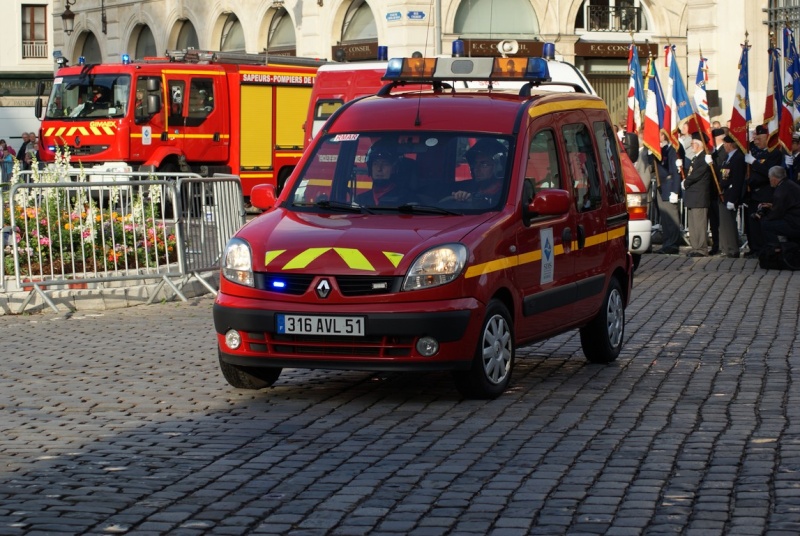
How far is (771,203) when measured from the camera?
69.7 ft

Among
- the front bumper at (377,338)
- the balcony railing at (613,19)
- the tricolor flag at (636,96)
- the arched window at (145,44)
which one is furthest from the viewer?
the arched window at (145,44)

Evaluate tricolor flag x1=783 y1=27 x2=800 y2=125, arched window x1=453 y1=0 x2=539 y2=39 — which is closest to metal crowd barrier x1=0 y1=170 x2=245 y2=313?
tricolor flag x1=783 y1=27 x2=800 y2=125

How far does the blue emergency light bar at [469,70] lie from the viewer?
11109 millimetres

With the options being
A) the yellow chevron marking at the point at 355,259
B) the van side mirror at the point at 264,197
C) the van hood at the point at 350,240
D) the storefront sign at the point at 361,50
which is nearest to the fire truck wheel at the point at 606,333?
the van hood at the point at 350,240

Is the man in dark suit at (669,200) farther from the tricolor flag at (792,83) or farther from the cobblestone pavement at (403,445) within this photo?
the cobblestone pavement at (403,445)

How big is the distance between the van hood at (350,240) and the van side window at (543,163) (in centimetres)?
65

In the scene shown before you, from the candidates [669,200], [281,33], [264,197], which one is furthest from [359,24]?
[264,197]

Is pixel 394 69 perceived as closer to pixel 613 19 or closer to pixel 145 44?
pixel 613 19

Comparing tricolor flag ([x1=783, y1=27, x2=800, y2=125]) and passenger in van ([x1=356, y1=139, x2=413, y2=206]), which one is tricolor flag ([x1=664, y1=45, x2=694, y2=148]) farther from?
passenger in van ([x1=356, y1=139, x2=413, y2=206])

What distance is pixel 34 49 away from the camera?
221ft

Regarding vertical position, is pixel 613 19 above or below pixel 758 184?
above

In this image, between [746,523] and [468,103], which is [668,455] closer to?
[746,523]

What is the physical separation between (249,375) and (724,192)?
13724 mm

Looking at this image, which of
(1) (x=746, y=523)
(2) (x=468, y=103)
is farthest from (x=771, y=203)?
(1) (x=746, y=523)
